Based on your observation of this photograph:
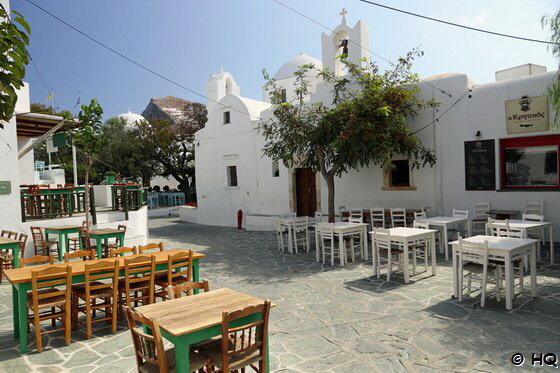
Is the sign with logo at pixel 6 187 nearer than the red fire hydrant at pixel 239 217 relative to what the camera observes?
Yes

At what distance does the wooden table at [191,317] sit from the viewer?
9.81 feet

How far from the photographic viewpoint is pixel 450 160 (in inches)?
461

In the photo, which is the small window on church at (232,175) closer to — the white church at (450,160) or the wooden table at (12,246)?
the white church at (450,160)

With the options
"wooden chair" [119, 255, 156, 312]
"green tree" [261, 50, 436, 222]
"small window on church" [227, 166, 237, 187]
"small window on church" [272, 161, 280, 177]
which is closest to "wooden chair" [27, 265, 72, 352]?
"wooden chair" [119, 255, 156, 312]

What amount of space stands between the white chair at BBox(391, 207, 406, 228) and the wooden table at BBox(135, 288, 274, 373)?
7496 millimetres

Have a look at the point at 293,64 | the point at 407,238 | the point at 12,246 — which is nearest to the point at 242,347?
the point at 407,238

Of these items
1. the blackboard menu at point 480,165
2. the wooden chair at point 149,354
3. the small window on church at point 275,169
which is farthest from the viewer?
the small window on church at point 275,169

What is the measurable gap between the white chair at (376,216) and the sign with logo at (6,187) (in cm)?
897

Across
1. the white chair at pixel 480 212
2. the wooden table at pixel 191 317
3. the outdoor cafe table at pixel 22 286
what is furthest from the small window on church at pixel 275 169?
the wooden table at pixel 191 317

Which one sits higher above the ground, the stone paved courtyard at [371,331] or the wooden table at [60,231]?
the wooden table at [60,231]

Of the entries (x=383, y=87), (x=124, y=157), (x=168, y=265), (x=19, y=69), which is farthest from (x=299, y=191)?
(x=124, y=157)

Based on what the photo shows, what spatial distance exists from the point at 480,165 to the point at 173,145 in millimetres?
20795

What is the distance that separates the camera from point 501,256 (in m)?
5.49

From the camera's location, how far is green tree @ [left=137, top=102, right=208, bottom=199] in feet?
87.9
